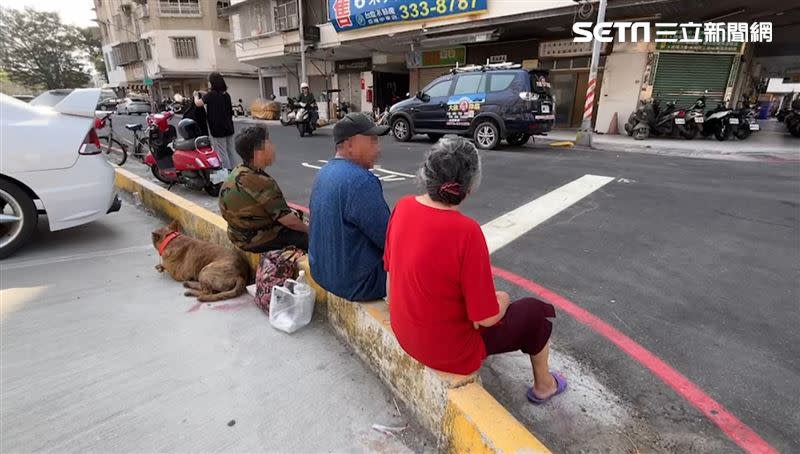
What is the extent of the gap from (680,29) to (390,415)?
13661 mm

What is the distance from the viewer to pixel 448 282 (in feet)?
4.87

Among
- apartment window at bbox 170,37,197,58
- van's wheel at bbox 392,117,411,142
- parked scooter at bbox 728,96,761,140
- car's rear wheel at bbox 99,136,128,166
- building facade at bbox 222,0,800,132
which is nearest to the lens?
car's rear wheel at bbox 99,136,128,166

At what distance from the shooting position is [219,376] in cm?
213

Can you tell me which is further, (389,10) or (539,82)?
(389,10)

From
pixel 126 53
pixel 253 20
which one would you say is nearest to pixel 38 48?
pixel 126 53

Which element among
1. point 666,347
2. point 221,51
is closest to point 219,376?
point 666,347

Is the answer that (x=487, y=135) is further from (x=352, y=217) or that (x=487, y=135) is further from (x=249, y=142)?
(x=352, y=217)

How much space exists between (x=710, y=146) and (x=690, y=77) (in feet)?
10.3

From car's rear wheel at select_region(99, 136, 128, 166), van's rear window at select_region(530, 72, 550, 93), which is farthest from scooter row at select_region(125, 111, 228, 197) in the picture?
van's rear window at select_region(530, 72, 550, 93)

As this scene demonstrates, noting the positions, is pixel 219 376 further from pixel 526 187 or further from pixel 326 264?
pixel 526 187

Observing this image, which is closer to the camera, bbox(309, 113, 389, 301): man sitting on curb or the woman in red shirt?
the woman in red shirt

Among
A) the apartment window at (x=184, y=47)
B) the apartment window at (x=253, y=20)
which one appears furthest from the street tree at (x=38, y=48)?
the apartment window at (x=253, y=20)

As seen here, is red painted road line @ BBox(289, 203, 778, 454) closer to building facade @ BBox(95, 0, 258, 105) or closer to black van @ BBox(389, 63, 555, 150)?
black van @ BBox(389, 63, 555, 150)

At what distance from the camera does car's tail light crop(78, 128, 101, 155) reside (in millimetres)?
3623
